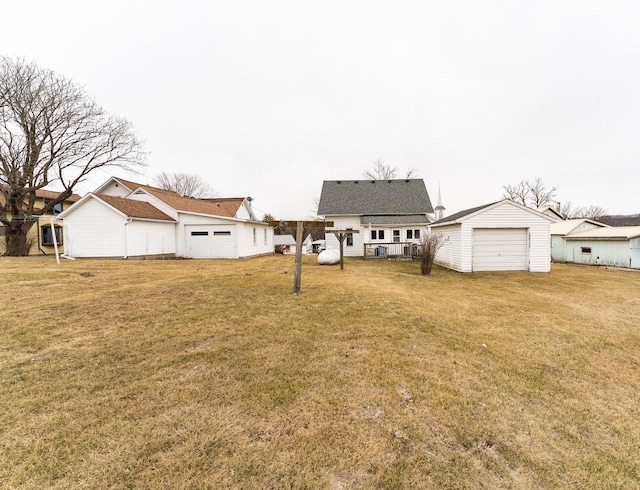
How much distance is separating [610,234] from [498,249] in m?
10.1

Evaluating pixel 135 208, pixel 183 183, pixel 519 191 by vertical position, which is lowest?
pixel 135 208

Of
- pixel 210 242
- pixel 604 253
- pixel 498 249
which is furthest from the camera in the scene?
pixel 210 242

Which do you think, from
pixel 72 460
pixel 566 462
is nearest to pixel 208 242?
pixel 72 460

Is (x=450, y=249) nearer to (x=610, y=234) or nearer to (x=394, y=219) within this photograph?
(x=394, y=219)

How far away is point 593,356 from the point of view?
429cm

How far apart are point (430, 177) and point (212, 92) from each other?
87.8 ft

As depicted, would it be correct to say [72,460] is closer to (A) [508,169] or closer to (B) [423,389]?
(B) [423,389]

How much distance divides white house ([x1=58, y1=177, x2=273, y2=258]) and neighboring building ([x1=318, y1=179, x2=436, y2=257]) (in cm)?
692

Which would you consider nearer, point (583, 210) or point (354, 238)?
point (354, 238)

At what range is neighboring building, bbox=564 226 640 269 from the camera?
52.5 ft

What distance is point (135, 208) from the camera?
57.4ft

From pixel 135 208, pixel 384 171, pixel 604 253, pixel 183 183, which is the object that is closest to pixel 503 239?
pixel 604 253

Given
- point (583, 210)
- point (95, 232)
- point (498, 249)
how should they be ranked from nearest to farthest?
point (498, 249) < point (95, 232) < point (583, 210)

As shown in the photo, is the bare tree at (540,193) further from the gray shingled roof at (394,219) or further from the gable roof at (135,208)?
the gable roof at (135,208)
